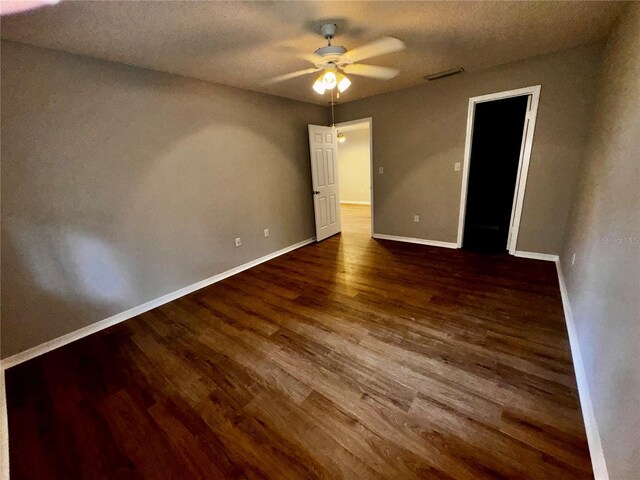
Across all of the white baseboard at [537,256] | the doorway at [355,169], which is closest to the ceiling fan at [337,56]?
the white baseboard at [537,256]

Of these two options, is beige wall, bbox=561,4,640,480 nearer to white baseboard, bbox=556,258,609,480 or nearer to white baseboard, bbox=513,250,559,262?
white baseboard, bbox=556,258,609,480

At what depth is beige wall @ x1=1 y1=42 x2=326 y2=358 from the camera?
1974 mm

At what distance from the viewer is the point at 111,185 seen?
2.40 meters

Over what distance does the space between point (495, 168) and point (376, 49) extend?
381 centimetres

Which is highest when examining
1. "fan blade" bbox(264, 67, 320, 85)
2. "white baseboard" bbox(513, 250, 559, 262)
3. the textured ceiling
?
"fan blade" bbox(264, 67, 320, 85)

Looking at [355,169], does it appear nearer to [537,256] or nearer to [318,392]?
[537,256]

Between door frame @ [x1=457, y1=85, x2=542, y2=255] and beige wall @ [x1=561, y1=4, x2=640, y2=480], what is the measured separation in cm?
67

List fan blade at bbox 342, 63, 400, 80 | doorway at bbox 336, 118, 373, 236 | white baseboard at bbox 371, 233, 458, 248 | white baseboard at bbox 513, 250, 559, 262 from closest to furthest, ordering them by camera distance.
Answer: fan blade at bbox 342, 63, 400, 80, white baseboard at bbox 513, 250, 559, 262, white baseboard at bbox 371, 233, 458, 248, doorway at bbox 336, 118, 373, 236

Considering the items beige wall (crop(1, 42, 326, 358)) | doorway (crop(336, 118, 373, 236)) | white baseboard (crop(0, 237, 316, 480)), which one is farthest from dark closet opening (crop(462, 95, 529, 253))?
white baseboard (crop(0, 237, 316, 480))

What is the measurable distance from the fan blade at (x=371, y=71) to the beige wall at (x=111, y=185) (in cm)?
138

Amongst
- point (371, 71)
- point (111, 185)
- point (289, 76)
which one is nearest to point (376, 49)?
point (371, 71)

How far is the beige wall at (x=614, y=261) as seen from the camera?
1.03 meters

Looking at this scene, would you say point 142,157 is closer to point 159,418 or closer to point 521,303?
point 159,418

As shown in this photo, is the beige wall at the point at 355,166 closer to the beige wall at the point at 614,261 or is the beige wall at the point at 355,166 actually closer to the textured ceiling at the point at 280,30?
the textured ceiling at the point at 280,30
